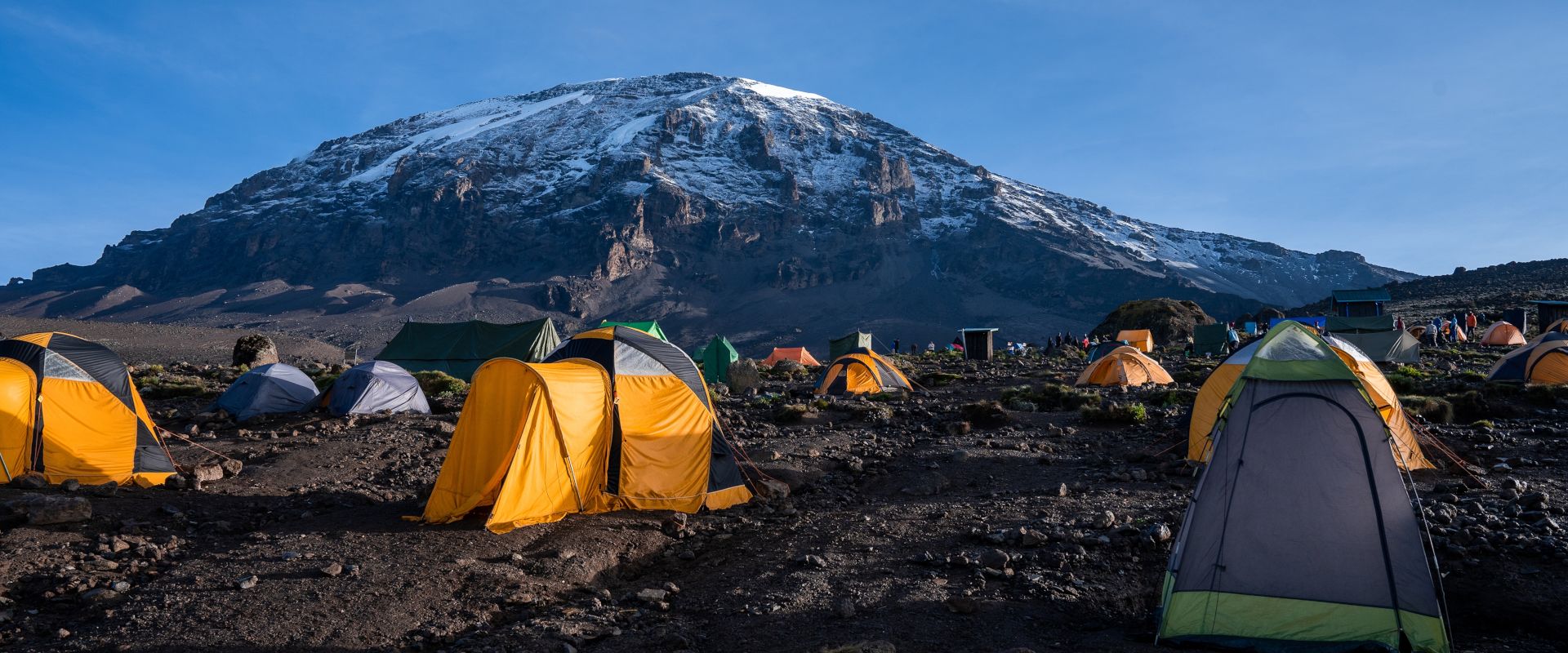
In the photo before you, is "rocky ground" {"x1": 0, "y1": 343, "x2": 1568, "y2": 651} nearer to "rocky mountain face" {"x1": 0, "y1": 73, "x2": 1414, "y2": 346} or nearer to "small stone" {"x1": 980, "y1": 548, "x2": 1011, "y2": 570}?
"small stone" {"x1": 980, "y1": 548, "x2": 1011, "y2": 570}

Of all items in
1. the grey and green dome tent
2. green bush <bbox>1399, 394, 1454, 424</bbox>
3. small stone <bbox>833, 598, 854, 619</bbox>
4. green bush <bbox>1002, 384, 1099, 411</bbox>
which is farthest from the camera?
green bush <bbox>1002, 384, 1099, 411</bbox>

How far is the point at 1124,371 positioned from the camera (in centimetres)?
2314

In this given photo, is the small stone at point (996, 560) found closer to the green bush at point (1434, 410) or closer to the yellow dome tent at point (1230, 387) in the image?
the yellow dome tent at point (1230, 387)

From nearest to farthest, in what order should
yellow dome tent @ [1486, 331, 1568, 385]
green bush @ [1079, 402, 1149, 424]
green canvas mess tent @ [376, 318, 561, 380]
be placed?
green bush @ [1079, 402, 1149, 424], yellow dome tent @ [1486, 331, 1568, 385], green canvas mess tent @ [376, 318, 561, 380]

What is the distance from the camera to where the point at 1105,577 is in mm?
7066

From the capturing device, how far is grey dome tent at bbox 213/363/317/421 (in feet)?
54.9

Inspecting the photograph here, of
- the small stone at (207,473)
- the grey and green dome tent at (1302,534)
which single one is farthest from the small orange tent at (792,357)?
the grey and green dome tent at (1302,534)

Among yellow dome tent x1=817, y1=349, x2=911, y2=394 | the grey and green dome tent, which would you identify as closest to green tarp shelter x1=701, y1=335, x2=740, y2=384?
yellow dome tent x1=817, y1=349, x2=911, y2=394

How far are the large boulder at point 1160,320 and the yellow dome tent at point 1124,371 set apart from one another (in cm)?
2908

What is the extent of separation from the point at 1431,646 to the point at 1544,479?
6236 mm

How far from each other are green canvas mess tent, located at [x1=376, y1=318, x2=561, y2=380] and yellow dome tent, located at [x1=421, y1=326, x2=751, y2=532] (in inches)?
702

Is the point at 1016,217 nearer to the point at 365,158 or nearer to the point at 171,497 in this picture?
the point at 365,158

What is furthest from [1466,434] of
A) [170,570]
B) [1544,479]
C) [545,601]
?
[170,570]

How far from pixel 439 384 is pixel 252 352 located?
998cm
